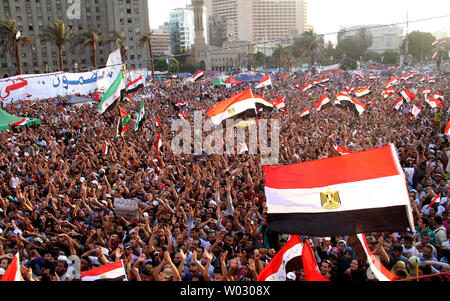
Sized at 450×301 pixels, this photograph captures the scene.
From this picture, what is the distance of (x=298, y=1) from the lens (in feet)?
610

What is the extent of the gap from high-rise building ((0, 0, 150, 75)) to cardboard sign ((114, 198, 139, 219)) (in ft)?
238

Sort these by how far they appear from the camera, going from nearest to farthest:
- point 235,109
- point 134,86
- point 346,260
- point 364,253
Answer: point 364,253 → point 346,260 → point 235,109 → point 134,86

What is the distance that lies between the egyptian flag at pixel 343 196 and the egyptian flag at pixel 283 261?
0.17 meters

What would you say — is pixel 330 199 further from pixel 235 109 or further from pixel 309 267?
pixel 235 109

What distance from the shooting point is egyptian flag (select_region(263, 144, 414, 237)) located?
394 cm

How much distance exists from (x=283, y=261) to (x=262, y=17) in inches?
7332

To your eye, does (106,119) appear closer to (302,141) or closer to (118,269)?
(302,141)

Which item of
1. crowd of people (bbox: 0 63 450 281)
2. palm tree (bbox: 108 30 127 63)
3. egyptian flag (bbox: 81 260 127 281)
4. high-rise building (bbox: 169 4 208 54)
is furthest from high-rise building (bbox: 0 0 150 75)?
high-rise building (bbox: 169 4 208 54)

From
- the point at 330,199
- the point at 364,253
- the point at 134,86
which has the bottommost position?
the point at 364,253

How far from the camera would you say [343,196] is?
4160 mm

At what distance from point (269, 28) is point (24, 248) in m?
185

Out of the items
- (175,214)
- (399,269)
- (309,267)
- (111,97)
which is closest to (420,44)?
(111,97)
